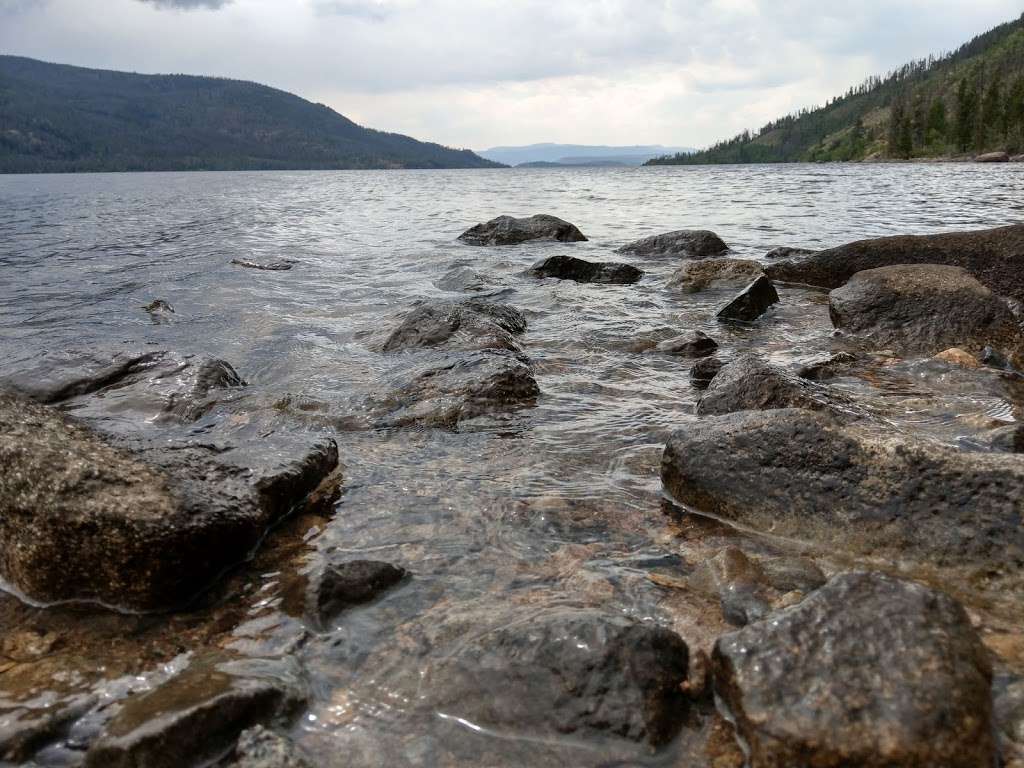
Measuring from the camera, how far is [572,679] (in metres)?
2.71

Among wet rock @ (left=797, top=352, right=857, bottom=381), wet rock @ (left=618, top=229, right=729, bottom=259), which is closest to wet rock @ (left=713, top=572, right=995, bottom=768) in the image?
wet rock @ (left=797, top=352, right=857, bottom=381)

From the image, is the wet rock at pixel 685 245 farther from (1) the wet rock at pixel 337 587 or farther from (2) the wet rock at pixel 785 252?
(1) the wet rock at pixel 337 587

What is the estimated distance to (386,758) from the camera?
8.31 feet

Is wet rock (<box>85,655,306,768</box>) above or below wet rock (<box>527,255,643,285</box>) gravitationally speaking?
below

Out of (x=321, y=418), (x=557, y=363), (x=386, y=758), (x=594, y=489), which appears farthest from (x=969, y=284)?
(x=386, y=758)

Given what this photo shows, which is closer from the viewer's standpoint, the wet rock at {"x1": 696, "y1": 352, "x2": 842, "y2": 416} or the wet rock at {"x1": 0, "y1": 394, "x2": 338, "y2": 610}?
the wet rock at {"x1": 0, "y1": 394, "x2": 338, "y2": 610}

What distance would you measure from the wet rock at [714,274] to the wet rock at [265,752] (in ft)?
36.4

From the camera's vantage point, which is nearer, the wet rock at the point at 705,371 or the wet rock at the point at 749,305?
the wet rock at the point at 705,371

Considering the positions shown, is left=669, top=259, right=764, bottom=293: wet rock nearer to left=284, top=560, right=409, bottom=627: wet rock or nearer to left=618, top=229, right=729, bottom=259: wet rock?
left=618, top=229, right=729, bottom=259: wet rock

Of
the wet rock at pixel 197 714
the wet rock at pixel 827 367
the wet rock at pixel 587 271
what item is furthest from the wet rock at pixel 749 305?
the wet rock at pixel 197 714

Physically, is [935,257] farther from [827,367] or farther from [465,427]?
[465,427]

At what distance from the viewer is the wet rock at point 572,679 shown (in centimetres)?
260

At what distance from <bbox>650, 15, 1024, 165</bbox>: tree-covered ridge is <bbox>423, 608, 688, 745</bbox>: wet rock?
109438mm

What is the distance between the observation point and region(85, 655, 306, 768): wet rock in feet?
7.82
